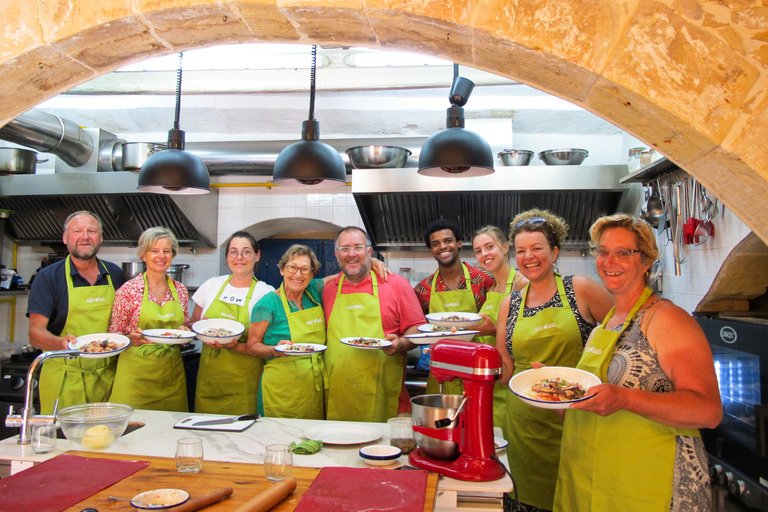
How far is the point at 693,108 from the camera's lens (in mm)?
1523

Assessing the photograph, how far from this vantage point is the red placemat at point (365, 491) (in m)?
1.67

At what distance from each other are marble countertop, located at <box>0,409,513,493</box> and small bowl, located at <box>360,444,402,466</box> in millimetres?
31

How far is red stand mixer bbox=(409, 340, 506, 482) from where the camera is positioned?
195 cm

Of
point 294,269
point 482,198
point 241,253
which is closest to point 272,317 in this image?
point 294,269

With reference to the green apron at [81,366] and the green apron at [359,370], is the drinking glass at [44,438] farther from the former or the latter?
the green apron at [359,370]

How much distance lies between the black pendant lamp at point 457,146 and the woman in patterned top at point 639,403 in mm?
1016

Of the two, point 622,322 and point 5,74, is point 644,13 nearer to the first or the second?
point 622,322

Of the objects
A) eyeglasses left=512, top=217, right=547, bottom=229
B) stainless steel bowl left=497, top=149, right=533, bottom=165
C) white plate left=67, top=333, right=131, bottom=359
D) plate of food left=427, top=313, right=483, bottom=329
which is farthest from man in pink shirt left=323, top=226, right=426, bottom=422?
stainless steel bowl left=497, top=149, right=533, bottom=165

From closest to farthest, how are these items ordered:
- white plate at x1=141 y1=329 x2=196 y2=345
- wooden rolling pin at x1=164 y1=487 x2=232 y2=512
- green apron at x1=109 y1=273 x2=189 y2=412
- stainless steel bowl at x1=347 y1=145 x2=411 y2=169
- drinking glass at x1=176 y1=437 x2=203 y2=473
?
wooden rolling pin at x1=164 y1=487 x2=232 y2=512
drinking glass at x1=176 y1=437 x2=203 y2=473
white plate at x1=141 y1=329 x2=196 y2=345
green apron at x1=109 y1=273 x2=189 y2=412
stainless steel bowl at x1=347 y1=145 x2=411 y2=169

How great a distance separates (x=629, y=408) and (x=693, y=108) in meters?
0.98

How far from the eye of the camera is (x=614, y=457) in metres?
1.98

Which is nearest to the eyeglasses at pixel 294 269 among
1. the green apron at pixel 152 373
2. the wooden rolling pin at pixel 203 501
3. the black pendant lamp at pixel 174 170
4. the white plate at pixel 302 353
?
the white plate at pixel 302 353

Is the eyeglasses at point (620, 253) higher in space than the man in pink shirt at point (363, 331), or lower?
higher

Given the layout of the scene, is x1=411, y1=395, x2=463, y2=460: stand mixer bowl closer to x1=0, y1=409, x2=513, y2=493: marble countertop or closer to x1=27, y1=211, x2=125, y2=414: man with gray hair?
x1=0, y1=409, x2=513, y2=493: marble countertop
